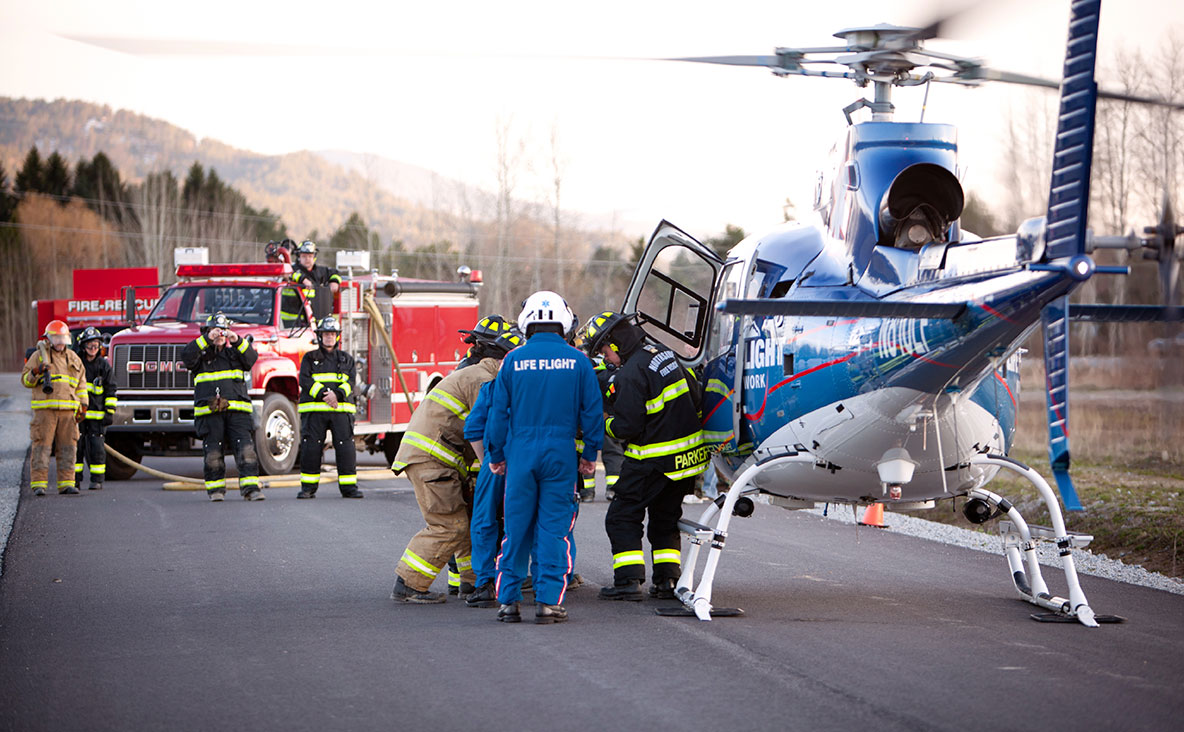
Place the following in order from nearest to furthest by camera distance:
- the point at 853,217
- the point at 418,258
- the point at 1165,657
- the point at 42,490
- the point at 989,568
Result: the point at 1165,657
the point at 853,217
the point at 989,568
the point at 42,490
the point at 418,258

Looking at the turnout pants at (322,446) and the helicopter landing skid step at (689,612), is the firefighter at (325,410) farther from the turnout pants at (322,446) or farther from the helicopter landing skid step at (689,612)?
the helicopter landing skid step at (689,612)

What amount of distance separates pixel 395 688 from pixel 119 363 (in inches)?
509

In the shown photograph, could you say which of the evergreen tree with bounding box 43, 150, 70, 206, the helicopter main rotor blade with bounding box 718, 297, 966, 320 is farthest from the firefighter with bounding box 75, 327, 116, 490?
the evergreen tree with bounding box 43, 150, 70, 206

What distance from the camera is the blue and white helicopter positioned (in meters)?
6.36

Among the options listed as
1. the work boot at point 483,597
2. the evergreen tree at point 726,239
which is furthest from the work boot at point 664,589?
the evergreen tree at point 726,239

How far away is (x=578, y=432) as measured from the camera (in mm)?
8172

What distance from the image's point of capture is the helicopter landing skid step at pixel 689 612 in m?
8.01

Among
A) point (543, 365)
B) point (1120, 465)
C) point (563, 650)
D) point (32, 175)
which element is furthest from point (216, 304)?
point (32, 175)

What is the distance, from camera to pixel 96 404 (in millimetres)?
16125

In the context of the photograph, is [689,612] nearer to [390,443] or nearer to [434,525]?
[434,525]

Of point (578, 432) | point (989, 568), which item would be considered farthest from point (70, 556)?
point (989, 568)

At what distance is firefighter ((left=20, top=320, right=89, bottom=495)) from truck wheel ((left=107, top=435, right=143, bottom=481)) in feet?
6.93

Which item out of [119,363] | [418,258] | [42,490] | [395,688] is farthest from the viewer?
[418,258]

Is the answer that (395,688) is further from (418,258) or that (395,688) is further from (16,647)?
(418,258)
